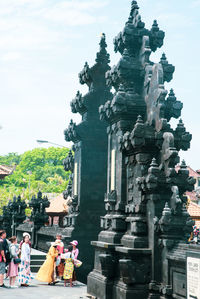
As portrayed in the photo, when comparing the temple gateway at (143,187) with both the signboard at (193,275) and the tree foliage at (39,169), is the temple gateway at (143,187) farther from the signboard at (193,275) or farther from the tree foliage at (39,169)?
the tree foliage at (39,169)

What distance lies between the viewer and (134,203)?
1381 cm

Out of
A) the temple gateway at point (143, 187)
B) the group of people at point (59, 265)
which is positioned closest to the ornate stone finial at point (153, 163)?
the temple gateway at point (143, 187)

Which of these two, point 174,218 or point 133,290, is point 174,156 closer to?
point 174,218

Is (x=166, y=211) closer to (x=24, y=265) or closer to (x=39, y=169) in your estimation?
(x=24, y=265)

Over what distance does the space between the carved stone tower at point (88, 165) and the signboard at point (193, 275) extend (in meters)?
11.4

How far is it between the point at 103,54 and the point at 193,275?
14.9 metres

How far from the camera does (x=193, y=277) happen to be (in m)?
9.17

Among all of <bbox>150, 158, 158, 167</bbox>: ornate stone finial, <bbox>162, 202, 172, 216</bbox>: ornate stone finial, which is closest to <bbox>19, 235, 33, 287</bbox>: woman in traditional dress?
<bbox>150, 158, 158, 167</bbox>: ornate stone finial

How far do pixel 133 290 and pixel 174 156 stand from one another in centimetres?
388

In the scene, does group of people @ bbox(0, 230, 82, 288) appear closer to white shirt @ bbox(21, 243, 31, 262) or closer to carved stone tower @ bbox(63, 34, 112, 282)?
white shirt @ bbox(21, 243, 31, 262)

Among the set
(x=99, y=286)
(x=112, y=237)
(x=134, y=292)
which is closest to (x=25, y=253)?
(x=99, y=286)

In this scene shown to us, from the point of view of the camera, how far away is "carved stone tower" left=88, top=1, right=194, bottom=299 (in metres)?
12.5

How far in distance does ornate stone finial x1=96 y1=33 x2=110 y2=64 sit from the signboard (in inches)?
557

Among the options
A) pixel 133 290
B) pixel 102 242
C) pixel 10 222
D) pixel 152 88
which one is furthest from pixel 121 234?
pixel 10 222
